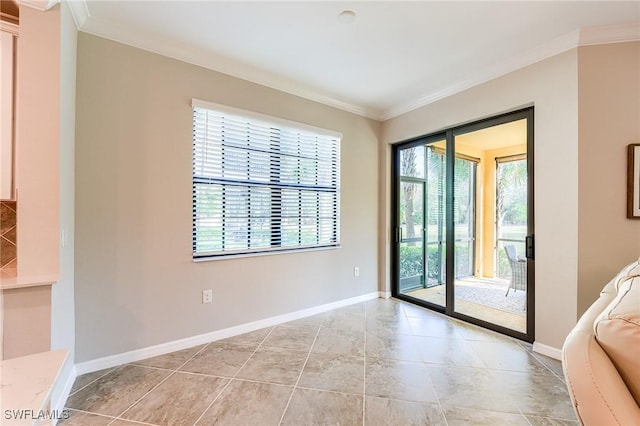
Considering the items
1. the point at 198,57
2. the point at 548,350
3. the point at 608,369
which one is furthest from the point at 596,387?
the point at 198,57

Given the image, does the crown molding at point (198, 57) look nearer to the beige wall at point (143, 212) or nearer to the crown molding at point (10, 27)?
the beige wall at point (143, 212)

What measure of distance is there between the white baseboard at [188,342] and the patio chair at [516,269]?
1.97 m

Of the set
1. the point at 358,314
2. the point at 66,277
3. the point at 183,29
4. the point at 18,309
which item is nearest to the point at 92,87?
the point at 183,29

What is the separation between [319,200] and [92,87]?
2.34 meters

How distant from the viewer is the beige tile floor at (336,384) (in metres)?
1.66

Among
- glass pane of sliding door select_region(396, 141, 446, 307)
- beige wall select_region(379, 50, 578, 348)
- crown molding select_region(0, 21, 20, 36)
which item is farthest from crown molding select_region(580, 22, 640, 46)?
crown molding select_region(0, 21, 20, 36)

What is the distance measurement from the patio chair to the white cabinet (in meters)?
4.08

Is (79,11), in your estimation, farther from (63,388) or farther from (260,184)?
(63,388)

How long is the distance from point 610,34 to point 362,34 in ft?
6.31

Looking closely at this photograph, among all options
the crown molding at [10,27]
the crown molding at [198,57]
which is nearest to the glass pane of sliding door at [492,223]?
the crown molding at [198,57]

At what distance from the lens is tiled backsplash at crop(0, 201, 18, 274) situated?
6.04 feet

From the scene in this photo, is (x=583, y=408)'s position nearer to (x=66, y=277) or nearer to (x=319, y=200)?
(x=66, y=277)

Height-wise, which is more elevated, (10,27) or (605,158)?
(10,27)

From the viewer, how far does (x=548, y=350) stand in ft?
7.80
